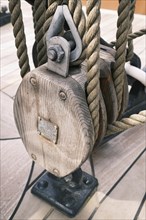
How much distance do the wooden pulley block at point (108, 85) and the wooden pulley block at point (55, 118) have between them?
5 centimetres

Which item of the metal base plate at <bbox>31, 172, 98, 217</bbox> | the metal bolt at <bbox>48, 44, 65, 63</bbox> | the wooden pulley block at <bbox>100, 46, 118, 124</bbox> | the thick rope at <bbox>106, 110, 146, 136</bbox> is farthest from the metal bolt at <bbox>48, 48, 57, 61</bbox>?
the metal base plate at <bbox>31, 172, 98, 217</bbox>

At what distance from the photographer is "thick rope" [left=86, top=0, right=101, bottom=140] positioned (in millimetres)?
492

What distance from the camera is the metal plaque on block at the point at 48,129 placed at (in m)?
0.59

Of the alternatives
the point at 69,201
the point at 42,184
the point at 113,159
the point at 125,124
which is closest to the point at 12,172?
the point at 42,184

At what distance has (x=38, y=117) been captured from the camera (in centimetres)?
60

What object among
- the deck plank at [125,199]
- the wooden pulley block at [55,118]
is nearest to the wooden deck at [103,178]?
the deck plank at [125,199]

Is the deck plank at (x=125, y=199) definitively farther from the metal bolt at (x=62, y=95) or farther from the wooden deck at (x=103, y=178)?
the metal bolt at (x=62, y=95)

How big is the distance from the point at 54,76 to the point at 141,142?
818 millimetres

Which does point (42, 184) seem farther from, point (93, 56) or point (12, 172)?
point (93, 56)

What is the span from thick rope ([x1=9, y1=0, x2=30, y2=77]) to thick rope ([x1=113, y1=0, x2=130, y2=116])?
20 cm

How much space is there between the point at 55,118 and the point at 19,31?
206mm

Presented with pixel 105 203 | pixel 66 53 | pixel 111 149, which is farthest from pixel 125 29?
pixel 111 149

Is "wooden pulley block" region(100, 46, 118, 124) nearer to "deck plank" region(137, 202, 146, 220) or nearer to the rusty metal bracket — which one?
the rusty metal bracket

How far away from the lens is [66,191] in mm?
1004
